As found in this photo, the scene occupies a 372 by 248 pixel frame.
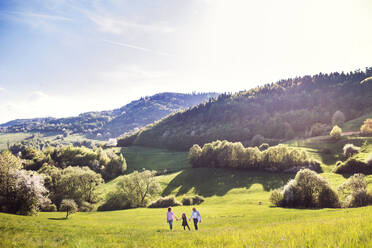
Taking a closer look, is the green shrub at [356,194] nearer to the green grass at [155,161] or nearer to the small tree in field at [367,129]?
the small tree in field at [367,129]

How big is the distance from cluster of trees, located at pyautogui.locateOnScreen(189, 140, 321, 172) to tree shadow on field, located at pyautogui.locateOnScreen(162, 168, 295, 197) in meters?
4.43

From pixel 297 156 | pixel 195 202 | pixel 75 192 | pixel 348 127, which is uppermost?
pixel 348 127

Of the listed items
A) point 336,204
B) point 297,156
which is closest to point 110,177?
point 297,156

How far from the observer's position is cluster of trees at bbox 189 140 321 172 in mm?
94250

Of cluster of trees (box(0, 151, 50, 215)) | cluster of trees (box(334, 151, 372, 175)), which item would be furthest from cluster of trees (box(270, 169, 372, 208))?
cluster of trees (box(0, 151, 50, 215))

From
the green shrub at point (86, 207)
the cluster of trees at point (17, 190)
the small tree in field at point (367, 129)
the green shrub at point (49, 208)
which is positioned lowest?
the green shrub at point (86, 207)

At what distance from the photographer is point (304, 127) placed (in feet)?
618

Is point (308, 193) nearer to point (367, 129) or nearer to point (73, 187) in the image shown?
point (73, 187)

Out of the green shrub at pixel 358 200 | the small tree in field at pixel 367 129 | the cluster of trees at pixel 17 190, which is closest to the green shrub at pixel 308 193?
the green shrub at pixel 358 200

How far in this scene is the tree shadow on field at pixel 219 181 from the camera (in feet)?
283

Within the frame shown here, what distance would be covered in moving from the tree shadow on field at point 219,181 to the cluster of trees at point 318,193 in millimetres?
25746

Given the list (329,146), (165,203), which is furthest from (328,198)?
(329,146)

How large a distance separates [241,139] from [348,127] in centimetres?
7939

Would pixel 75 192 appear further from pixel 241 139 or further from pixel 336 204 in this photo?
pixel 241 139
